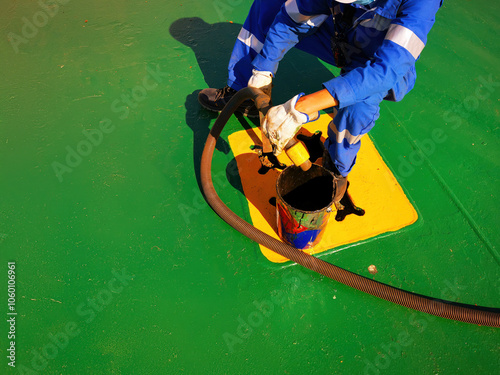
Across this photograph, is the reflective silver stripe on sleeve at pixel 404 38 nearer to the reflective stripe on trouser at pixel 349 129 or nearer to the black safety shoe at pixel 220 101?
the reflective stripe on trouser at pixel 349 129

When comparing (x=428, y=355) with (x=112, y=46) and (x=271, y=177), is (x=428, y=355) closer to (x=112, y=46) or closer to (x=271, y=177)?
(x=271, y=177)

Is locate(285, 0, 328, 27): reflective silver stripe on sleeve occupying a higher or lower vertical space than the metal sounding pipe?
higher

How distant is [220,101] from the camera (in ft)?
9.82

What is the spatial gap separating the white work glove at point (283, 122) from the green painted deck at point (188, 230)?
799 mm

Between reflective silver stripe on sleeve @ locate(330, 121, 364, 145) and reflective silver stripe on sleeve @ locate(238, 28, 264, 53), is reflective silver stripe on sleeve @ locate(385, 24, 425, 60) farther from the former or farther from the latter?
reflective silver stripe on sleeve @ locate(238, 28, 264, 53)

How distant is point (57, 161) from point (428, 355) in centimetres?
286

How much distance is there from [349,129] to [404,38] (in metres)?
0.58

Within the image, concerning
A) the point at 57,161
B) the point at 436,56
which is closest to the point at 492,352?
the point at 436,56

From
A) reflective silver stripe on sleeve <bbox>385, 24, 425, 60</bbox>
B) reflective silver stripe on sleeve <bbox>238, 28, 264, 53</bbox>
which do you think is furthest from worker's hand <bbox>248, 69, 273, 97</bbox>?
reflective silver stripe on sleeve <bbox>385, 24, 425, 60</bbox>

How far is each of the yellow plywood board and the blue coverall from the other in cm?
33

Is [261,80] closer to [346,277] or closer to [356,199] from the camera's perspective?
[356,199]

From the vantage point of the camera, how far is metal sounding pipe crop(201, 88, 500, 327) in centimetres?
205

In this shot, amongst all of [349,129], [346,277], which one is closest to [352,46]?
[349,129]

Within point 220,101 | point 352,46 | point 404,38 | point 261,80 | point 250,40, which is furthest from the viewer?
point 220,101
